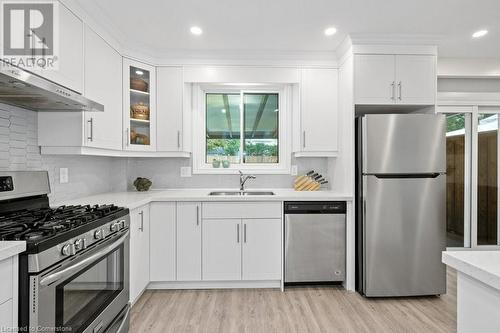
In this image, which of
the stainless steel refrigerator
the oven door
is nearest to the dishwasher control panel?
the stainless steel refrigerator

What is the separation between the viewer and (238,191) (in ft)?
10.8

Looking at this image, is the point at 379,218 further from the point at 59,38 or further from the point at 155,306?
the point at 59,38

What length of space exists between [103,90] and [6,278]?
5.87 ft

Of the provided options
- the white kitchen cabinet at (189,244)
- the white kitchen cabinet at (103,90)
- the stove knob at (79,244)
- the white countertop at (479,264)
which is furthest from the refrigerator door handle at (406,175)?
the white kitchen cabinet at (103,90)

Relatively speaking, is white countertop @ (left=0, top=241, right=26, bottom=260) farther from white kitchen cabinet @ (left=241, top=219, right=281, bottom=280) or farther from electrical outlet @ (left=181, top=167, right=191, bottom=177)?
electrical outlet @ (left=181, top=167, right=191, bottom=177)

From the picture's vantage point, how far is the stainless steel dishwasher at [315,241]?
9.14ft

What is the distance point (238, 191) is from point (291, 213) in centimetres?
75

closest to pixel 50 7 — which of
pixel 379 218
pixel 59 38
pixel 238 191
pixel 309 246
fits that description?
pixel 59 38

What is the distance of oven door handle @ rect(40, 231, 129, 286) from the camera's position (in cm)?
124

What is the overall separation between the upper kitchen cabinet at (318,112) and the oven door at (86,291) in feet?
6.81

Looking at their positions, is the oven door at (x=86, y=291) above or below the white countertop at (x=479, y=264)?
below

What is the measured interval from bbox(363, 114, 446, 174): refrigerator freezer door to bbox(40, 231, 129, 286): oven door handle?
2140mm

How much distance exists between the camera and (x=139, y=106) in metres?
3.00

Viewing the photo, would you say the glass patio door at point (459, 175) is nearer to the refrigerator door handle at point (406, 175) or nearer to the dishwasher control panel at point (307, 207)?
the refrigerator door handle at point (406, 175)
